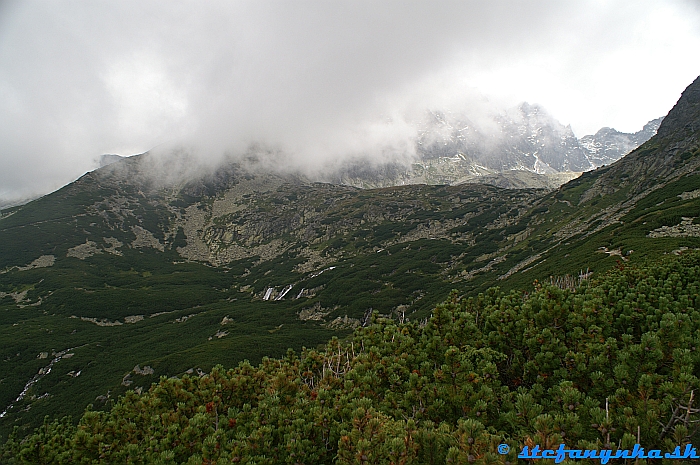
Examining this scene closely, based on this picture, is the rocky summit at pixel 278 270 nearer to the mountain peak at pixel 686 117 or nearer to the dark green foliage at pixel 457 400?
the mountain peak at pixel 686 117

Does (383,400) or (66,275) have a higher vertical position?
(66,275)

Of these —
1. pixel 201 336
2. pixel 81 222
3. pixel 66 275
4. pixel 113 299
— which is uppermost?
pixel 81 222

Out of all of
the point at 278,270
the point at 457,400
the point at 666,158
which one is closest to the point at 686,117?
the point at 666,158

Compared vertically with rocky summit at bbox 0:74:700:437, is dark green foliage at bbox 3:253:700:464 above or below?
above

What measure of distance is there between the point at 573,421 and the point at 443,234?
495ft

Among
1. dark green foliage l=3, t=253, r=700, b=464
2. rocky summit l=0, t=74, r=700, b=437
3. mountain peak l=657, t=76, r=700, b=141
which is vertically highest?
mountain peak l=657, t=76, r=700, b=141

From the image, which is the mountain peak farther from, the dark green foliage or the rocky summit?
the dark green foliage

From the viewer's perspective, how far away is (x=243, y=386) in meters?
13.5

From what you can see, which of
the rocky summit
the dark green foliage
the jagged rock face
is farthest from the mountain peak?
the dark green foliage

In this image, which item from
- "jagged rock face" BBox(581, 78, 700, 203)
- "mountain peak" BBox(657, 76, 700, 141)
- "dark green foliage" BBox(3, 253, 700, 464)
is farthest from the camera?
"mountain peak" BBox(657, 76, 700, 141)

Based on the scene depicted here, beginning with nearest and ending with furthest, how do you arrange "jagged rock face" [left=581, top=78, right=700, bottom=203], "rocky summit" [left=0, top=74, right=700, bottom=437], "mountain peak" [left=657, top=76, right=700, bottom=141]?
"rocky summit" [left=0, top=74, right=700, bottom=437] → "jagged rock face" [left=581, top=78, right=700, bottom=203] → "mountain peak" [left=657, top=76, right=700, bottom=141]

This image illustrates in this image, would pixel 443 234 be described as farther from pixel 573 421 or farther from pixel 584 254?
pixel 573 421

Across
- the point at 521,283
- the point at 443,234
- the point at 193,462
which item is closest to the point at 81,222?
the point at 443,234

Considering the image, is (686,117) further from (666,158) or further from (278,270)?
(278,270)
